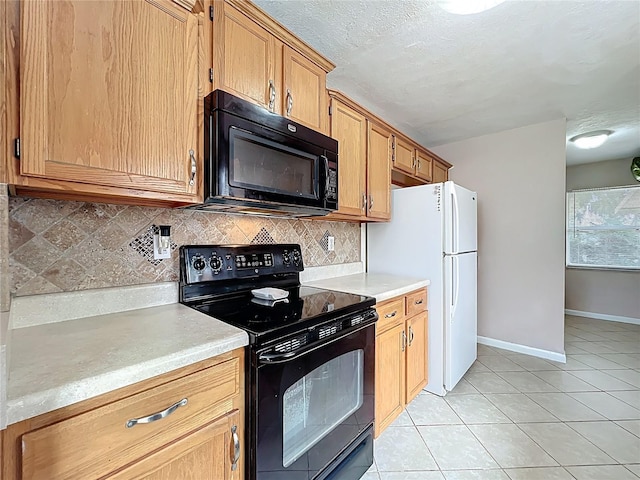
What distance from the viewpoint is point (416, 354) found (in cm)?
212

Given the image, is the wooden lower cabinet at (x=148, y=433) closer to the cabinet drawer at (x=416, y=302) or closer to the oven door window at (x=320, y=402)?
the oven door window at (x=320, y=402)

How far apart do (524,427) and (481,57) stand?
2.43 m

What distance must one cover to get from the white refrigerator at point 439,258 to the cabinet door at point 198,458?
5.74 ft

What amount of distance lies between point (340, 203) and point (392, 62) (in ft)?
3.39

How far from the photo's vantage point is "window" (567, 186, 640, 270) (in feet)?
13.6

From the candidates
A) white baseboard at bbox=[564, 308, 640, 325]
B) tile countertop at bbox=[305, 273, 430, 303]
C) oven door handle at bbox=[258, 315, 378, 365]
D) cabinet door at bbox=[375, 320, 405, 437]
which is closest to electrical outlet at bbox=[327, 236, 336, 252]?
tile countertop at bbox=[305, 273, 430, 303]

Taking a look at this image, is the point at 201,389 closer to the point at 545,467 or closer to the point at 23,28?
the point at 23,28

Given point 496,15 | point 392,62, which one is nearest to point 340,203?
point 392,62

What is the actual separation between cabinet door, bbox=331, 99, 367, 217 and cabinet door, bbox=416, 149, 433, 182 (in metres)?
0.96

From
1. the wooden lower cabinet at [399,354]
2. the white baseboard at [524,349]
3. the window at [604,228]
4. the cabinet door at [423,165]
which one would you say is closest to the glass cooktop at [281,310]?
the wooden lower cabinet at [399,354]

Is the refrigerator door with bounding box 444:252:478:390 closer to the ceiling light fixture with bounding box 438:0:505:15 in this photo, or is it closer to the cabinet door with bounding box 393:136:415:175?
the cabinet door with bounding box 393:136:415:175

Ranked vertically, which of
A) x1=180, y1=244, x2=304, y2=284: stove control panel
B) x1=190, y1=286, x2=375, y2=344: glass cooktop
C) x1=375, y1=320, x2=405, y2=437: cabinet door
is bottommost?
x1=375, y1=320, x2=405, y2=437: cabinet door

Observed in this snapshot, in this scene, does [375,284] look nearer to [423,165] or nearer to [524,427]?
[524,427]

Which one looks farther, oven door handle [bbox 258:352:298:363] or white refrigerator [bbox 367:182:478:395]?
white refrigerator [bbox 367:182:478:395]
